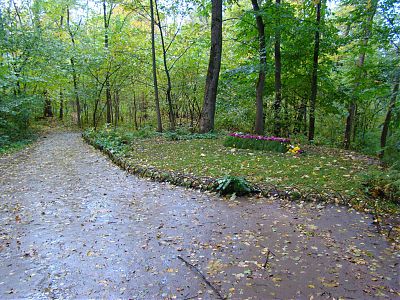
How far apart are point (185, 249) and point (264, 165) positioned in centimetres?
368

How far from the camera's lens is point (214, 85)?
11.2m

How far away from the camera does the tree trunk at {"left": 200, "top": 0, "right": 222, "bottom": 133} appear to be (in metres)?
10.7

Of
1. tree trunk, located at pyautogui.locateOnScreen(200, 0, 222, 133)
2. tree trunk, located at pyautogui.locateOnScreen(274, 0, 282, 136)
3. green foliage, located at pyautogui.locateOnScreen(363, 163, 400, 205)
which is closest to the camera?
green foliage, located at pyautogui.locateOnScreen(363, 163, 400, 205)

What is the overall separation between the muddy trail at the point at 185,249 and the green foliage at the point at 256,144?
3.30 meters

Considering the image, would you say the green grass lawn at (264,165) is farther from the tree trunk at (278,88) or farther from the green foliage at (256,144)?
the tree trunk at (278,88)

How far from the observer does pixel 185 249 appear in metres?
3.60

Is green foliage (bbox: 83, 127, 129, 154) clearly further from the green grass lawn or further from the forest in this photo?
the green grass lawn

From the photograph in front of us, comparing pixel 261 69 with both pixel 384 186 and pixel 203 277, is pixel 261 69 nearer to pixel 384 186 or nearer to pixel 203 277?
pixel 384 186

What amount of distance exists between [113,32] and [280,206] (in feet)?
49.1

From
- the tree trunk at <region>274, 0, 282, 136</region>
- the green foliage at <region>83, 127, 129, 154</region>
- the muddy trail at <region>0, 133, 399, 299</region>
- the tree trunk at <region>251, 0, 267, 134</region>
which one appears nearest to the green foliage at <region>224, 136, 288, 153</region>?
the tree trunk at <region>251, 0, 267, 134</region>

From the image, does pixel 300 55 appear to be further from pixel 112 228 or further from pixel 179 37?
pixel 112 228

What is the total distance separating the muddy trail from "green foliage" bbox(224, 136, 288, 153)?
10.8 ft

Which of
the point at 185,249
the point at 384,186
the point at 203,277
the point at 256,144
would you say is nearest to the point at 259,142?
the point at 256,144

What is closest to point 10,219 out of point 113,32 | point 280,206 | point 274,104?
point 280,206
